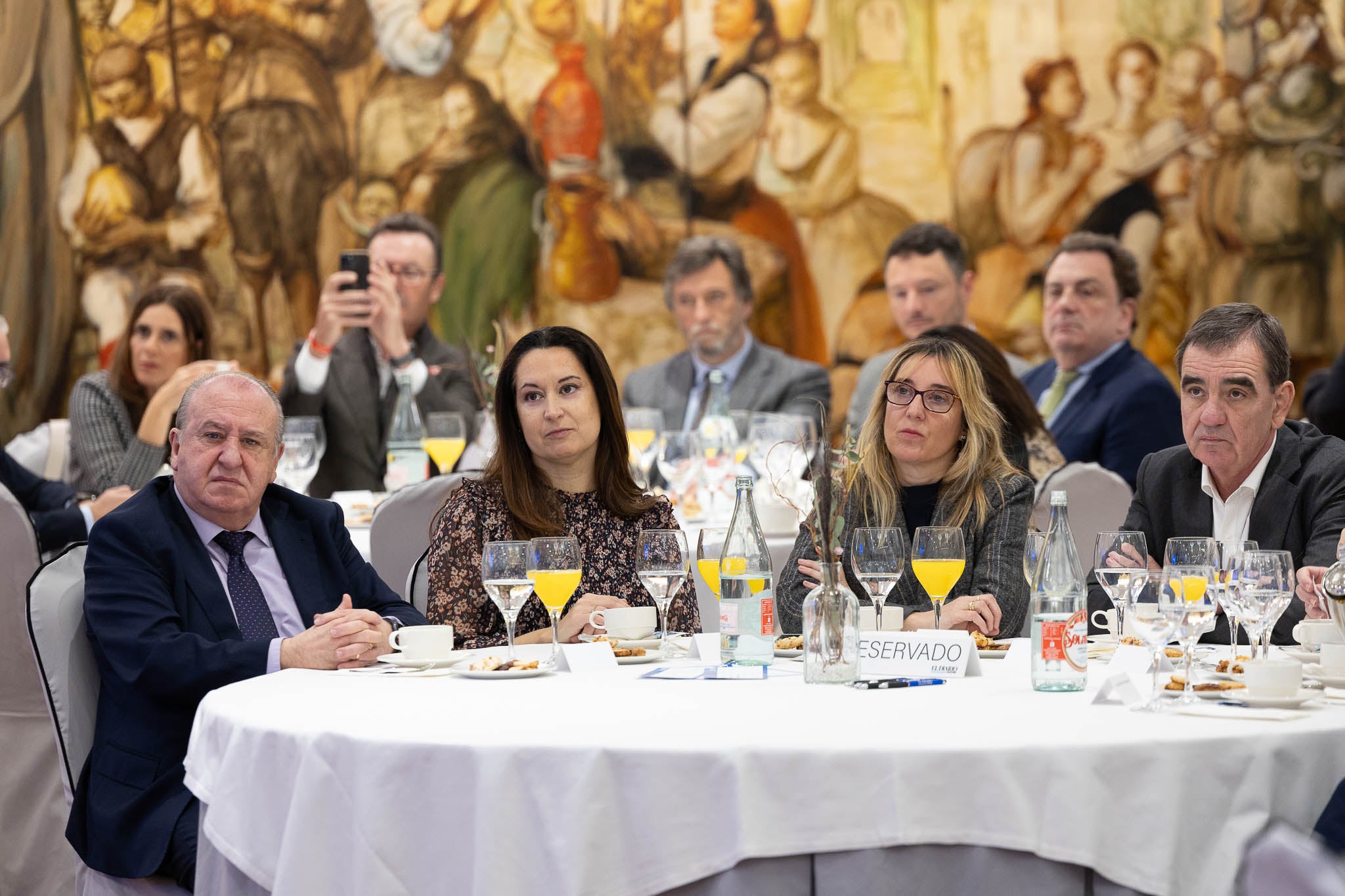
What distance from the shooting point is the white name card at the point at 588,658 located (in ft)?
8.23

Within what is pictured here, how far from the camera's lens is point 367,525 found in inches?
185

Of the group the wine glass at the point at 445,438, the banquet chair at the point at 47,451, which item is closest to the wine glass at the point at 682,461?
the wine glass at the point at 445,438

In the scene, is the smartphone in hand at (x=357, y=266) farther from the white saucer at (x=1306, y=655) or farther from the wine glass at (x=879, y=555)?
the white saucer at (x=1306, y=655)

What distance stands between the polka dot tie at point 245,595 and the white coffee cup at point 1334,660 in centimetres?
186

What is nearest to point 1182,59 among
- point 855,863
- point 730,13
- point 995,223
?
point 995,223

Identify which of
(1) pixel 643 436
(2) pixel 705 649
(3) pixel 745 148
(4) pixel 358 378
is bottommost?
(2) pixel 705 649

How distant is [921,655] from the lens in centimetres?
237

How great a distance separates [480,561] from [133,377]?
11.7 feet

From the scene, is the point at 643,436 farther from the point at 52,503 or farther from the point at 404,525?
the point at 52,503

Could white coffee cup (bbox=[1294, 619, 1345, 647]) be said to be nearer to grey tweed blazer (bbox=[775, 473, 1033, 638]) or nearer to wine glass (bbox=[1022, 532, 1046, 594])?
wine glass (bbox=[1022, 532, 1046, 594])

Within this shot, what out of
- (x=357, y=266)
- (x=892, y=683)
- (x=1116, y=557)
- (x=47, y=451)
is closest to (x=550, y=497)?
(x=892, y=683)

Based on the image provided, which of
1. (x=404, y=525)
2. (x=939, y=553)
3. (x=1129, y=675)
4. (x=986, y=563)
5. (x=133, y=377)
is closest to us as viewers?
(x=1129, y=675)

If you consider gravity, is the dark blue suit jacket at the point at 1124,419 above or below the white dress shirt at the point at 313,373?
below

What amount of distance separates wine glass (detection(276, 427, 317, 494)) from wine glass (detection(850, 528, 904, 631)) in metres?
2.84
